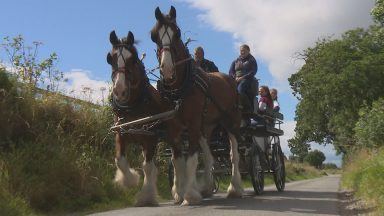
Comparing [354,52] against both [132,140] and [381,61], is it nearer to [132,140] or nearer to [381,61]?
[381,61]

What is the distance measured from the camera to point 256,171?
427 inches

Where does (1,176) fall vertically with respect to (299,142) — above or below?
below

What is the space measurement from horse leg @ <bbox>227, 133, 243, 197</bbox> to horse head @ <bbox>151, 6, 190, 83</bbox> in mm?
2542

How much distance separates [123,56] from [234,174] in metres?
3.38

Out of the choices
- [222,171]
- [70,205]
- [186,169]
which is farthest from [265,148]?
[70,205]

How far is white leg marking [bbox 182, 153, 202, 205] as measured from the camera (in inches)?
318

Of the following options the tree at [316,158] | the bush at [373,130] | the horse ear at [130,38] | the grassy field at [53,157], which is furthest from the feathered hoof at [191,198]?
the tree at [316,158]

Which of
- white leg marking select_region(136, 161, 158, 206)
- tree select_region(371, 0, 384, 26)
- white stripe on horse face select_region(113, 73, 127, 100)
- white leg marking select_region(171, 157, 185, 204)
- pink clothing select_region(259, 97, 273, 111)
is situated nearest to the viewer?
white stripe on horse face select_region(113, 73, 127, 100)

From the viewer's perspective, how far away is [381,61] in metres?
43.7

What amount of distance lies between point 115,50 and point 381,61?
3923 cm

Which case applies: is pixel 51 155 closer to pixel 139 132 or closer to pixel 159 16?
pixel 139 132

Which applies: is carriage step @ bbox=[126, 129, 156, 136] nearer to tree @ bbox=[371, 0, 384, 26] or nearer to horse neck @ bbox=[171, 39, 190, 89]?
horse neck @ bbox=[171, 39, 190, 89]

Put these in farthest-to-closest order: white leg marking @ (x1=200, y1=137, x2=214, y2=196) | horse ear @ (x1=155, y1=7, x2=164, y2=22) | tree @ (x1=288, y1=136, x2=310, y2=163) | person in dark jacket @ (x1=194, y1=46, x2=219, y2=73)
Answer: tree @ (x1=288, y1=136, x2=310, y2=163) < person in dark jacket @ (x1=194, y1=46, x2=219, y2=73) < white leg marking @ (x1=200, y1=137, x2=214, y2=196) < horse ear @ (x1=155, y1=7, x2=164, y2=22)

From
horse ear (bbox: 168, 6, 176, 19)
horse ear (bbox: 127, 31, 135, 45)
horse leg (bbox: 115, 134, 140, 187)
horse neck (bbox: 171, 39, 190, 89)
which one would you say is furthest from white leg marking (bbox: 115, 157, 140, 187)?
horse ear (bbox: 168, 6, 176, 19)
